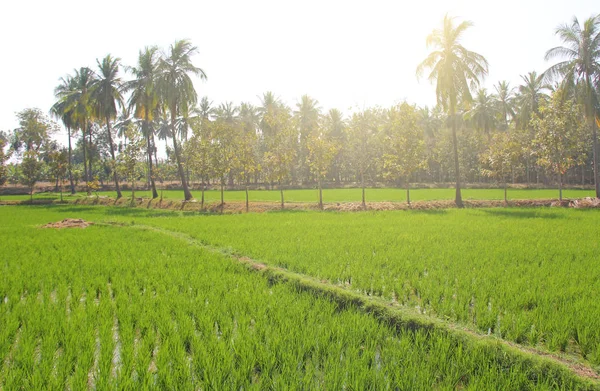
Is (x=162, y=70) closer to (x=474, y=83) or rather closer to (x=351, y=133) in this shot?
(x=351, y=133)

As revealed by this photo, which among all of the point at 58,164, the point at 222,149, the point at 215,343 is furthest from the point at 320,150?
the point at 58,164

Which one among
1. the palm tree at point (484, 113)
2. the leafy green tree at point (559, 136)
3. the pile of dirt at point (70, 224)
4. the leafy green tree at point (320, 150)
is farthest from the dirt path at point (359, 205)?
the palm tree at point (484, 113)

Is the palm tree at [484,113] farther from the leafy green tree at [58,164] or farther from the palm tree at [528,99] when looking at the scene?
the leafy green tree at [58,164]

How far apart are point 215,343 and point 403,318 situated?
262cm

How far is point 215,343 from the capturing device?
14.0 feet

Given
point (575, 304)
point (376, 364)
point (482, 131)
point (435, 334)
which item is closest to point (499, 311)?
point (575, 304)

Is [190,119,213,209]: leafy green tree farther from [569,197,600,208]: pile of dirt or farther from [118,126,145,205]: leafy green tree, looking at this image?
[569,197,600,208]: pile of dirt

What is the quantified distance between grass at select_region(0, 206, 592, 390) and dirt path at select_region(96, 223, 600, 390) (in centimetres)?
12

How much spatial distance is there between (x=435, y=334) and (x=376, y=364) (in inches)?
43.9

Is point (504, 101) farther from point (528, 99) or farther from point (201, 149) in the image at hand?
point (201, 149)

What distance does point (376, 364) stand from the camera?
12.5 feet

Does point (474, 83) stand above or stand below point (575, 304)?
above

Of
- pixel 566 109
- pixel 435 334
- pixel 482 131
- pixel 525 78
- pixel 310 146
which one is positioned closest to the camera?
pixel 435 334

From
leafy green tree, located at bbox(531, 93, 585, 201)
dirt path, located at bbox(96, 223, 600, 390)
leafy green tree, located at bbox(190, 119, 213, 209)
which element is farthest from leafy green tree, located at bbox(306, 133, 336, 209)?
dirt path, located at bbox(96, 223, 600, 390)
